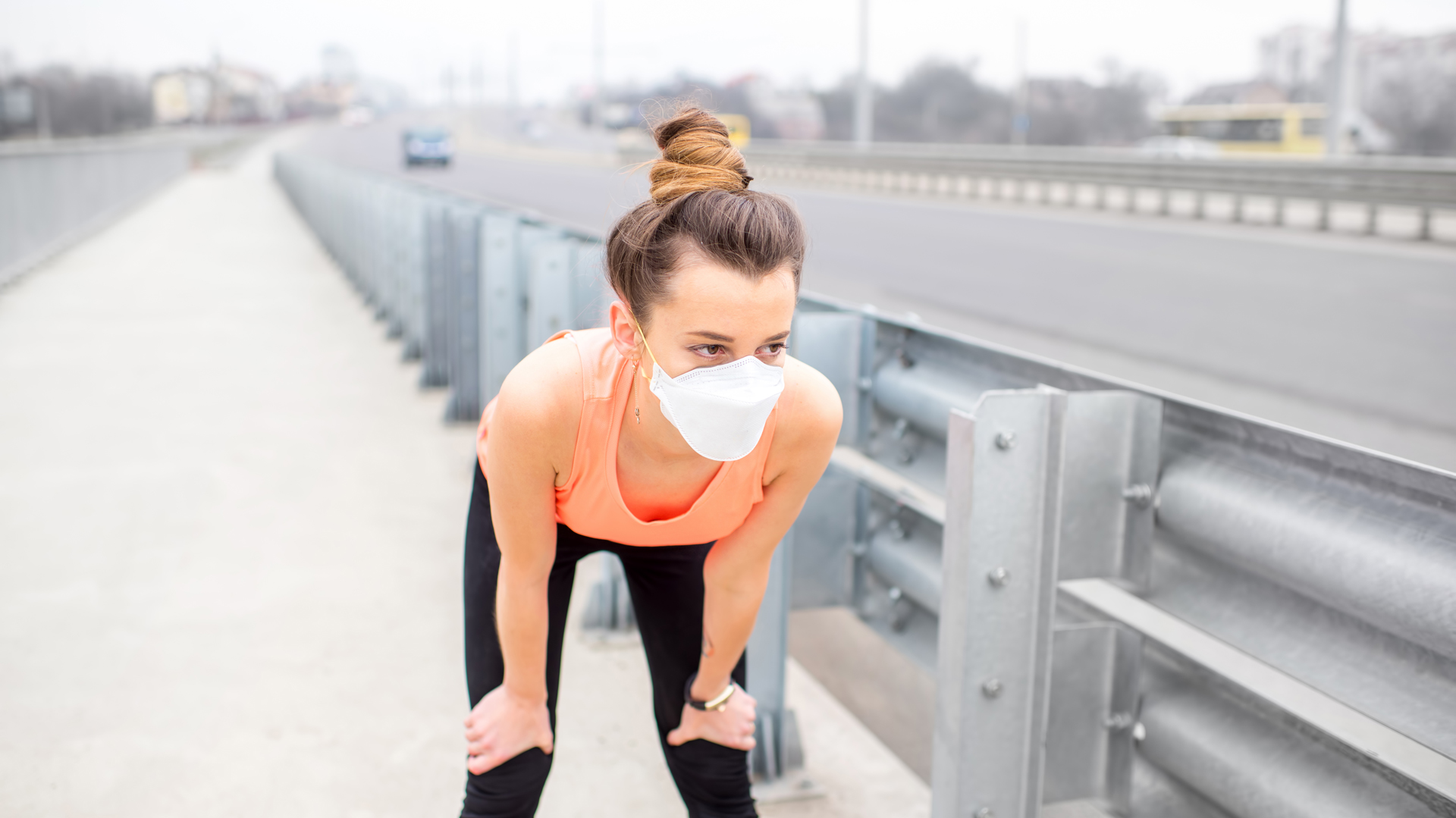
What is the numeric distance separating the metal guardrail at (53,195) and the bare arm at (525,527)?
12.8m

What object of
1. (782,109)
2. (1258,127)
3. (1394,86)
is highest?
(1394,86)

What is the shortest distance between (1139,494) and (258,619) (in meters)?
3.13

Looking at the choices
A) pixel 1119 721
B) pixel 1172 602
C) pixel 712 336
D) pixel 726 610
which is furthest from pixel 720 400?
pixel 1119 721

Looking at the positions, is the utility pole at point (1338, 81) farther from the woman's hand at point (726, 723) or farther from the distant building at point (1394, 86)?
the woman's hand at point (726, 723)

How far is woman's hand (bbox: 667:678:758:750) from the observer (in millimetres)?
2262

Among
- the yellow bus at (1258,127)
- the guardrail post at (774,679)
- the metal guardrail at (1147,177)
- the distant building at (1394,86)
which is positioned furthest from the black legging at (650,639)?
the distant building at (1394,86)

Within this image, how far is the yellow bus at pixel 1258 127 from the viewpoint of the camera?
114 feet

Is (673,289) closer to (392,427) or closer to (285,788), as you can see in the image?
(285,788)

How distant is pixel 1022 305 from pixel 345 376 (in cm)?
585

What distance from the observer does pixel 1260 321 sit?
31.2 ft

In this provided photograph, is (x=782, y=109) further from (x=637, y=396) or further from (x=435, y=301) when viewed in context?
(x=637, y=396)

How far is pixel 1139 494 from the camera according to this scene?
205 centimetres

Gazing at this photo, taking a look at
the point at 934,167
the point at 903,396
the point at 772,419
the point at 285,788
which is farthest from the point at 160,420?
the point at 934,167

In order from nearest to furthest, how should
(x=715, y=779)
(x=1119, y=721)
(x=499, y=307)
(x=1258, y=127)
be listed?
Answer: (x=1119, y=721) < (x=715, y=779) < (x=499, y=307) < (x=1258, y=127)
